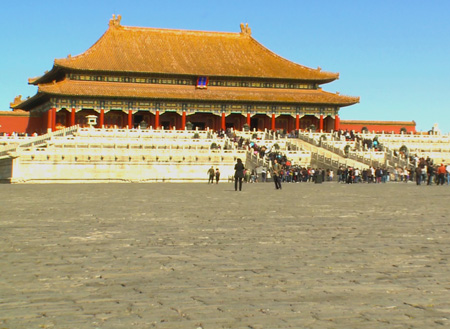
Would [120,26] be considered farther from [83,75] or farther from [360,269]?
[360,269]

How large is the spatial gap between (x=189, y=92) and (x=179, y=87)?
1239 millimetres

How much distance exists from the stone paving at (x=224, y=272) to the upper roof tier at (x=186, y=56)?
172 ft

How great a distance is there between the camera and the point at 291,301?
6629 mm

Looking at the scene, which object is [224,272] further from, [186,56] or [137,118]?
[186,56]

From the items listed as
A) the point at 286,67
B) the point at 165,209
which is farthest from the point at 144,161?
the point at 286,67

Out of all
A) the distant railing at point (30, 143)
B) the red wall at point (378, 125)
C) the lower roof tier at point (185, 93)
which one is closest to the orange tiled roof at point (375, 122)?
the red wall at point (378, 125)

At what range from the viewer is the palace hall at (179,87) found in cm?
6375

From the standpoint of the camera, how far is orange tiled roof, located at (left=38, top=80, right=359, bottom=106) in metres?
62.5

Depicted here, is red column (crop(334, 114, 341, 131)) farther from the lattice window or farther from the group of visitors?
the group of visitors

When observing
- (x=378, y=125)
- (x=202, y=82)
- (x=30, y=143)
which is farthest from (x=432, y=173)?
(x=378, y=125)

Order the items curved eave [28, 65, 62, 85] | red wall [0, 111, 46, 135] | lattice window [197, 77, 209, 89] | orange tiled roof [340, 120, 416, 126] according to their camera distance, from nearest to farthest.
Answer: curved eave [28, 65, 62, 85], red wall [0, 111, 46, 135], lattice window [197, 77, 209, 89], orange tiled roof [340, 120, 416, 126]

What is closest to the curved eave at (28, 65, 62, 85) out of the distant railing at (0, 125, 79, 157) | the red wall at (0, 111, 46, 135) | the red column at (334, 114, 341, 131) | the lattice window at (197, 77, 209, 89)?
the red wall at (0, 111, 46, 135)

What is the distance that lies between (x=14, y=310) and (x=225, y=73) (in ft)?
203

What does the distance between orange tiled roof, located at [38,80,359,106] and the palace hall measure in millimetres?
88
